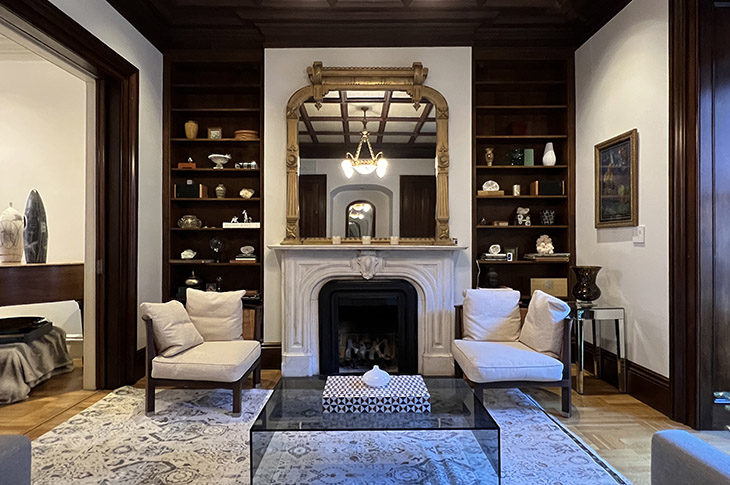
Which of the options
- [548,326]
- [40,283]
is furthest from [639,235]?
[40,283]

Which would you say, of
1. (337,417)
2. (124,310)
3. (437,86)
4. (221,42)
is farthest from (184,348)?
(437,86)

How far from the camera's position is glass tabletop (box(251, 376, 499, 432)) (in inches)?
85.6

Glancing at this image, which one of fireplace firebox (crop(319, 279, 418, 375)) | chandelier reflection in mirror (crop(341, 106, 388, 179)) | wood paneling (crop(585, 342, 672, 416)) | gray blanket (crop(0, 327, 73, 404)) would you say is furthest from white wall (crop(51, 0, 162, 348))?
wood paneling (crop(585, 342, 672, 416))

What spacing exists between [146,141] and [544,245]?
409cm

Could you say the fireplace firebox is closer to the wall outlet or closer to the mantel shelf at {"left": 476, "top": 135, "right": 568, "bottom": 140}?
the mantel shelf at {"left": 476, "top": 135, "right": 568, "bottom": 140}

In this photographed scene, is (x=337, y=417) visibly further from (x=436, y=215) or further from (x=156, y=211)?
(x=156, y=211)

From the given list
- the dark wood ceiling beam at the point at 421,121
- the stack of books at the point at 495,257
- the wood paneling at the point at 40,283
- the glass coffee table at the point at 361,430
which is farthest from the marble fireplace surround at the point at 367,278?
the wood paneling at the point at 40,283

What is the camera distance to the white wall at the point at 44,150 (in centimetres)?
468

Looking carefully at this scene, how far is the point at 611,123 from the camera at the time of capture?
12.9 feet

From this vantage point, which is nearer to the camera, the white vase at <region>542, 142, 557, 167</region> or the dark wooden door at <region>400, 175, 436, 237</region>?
the dark wooden door at <region>400, 175, 436, 237</region>

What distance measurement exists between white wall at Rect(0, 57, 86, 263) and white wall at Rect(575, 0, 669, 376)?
17.1ft

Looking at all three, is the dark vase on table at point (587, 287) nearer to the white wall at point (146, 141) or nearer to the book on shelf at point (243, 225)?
the book on shelf at point (243, 225)

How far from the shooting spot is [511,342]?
12.0 feet

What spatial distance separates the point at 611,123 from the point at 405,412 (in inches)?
125
